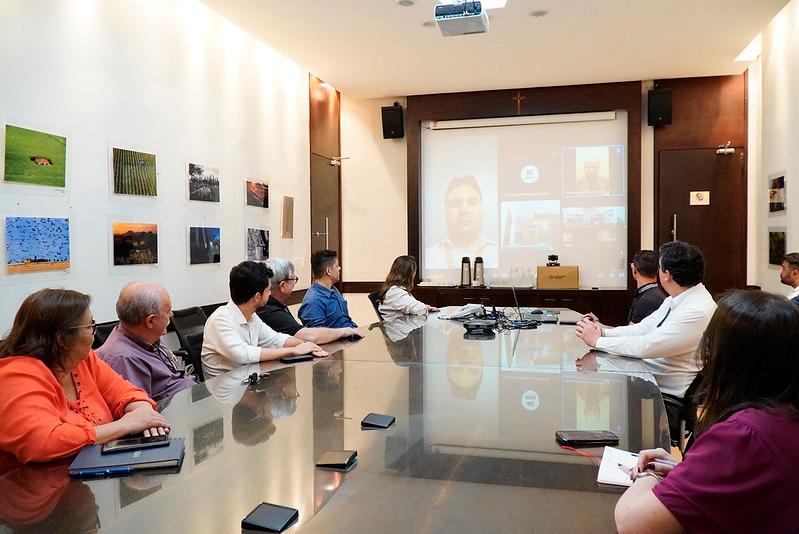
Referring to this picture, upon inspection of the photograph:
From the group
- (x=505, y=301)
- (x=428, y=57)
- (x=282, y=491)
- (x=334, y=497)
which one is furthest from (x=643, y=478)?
(x=505, y=301)

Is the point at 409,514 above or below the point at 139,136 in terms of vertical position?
below

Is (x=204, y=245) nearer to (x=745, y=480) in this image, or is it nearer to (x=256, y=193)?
(x=256, y=193)

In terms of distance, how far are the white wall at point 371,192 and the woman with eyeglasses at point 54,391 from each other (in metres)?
5.60

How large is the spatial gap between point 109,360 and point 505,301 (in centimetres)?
508

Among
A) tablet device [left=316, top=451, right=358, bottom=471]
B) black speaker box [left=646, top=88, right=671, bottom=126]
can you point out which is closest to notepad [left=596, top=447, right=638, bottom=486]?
tablet device [left=316, top=451, right=358, bottom=471]

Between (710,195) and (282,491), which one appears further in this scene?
(710,195)

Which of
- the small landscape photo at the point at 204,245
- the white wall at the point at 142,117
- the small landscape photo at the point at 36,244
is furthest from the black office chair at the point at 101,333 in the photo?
the small landscape photo at the point at 204,245

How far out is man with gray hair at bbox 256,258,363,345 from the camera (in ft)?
11.2

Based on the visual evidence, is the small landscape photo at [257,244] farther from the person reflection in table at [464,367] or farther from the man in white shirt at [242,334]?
the person reflection in table at [464,367]

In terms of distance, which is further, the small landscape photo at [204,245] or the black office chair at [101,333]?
the small landscape photo at [204,245]

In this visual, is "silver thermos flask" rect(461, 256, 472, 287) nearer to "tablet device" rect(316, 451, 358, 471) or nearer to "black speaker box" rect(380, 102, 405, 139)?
"black speaker box" rect(380, 102, 405, 139)

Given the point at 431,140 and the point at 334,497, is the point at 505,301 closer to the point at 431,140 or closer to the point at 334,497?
the point at 431,140

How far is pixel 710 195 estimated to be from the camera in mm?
6484

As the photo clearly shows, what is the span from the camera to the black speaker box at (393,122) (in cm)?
706
